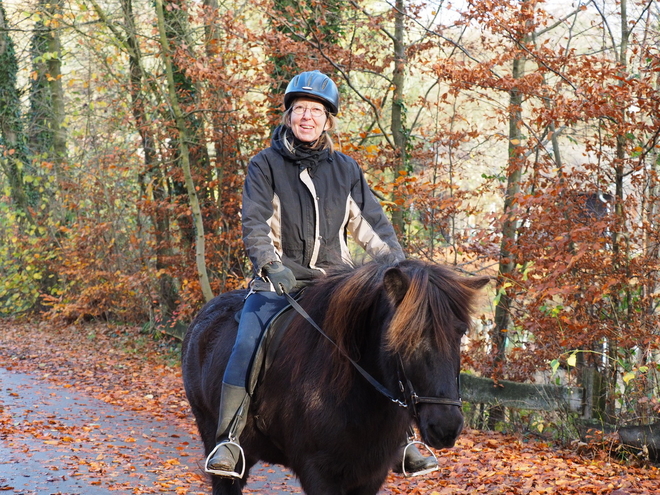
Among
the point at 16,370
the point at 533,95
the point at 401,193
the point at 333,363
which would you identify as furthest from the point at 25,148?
the point at 333,363

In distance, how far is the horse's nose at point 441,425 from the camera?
126 inches

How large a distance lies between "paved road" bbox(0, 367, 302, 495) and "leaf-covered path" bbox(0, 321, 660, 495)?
0.4 inches

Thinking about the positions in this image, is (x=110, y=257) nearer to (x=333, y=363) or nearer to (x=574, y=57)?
(x=574, y=57)

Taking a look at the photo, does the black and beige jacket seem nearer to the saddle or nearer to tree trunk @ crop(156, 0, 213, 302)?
the saddle

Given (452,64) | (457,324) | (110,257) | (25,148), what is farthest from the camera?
(25,148)

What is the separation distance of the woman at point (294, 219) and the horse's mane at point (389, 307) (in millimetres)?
382

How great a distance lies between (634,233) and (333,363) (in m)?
5.65

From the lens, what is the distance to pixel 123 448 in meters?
8.45

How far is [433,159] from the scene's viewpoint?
1278cm

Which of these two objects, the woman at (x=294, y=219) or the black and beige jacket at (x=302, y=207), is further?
the black and beige jacket at (x=302, y=207)

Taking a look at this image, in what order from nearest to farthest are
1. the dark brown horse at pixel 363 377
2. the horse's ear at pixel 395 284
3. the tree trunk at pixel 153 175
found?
the dark brown horse at pixel 363 377
the horse's ear at pixel 395 284
the tree trunk at pixel 153 175

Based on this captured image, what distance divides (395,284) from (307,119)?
1.48 meters

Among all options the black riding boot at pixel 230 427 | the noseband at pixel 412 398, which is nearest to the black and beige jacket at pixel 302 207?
the black riding boot at pixel 230 427

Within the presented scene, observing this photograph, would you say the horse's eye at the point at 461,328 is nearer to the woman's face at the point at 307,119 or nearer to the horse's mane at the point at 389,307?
the horse's mane at the point at 389,307
